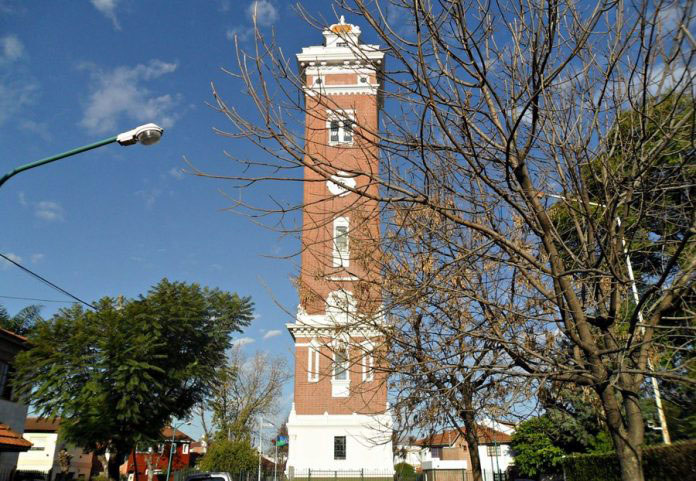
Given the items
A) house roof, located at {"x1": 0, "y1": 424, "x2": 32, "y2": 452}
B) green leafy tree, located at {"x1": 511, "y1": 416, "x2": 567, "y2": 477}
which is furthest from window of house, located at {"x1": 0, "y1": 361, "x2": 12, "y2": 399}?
green leafy tree, located at {"x1": 511, "y1": 416, "x2": 567, "y2": 477}

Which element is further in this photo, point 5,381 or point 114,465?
point 114,465

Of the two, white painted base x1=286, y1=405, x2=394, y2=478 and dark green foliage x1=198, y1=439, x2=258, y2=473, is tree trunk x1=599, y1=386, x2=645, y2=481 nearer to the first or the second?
white painted base x1=286, y1=405, x2=394, y2=478

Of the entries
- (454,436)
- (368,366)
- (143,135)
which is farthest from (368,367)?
(454,436)

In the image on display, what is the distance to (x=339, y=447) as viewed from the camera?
94.4 ft

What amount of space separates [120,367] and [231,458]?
17913 millimetres

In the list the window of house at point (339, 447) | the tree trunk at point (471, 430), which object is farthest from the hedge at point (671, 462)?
the window of house at point (339, 447)

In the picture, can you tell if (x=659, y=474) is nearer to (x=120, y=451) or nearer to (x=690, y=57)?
(x=690, y=57)

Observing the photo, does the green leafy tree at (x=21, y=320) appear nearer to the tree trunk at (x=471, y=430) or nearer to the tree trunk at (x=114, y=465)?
the tree trunk at (x=114, y=465)

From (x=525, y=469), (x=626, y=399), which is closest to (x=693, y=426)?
(x=626, y=399)

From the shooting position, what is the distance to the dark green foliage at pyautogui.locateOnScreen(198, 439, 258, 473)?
36.6m

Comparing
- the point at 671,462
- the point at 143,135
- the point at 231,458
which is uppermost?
the point at 143,135

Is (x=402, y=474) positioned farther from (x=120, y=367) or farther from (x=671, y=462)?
(x=671, y=462)

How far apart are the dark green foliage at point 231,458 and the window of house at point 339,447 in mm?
10420

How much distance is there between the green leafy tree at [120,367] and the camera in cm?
2214
